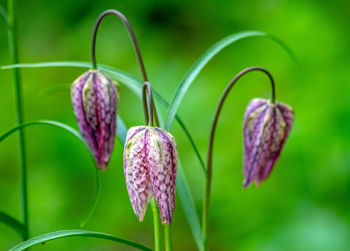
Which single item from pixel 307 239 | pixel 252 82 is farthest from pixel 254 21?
pixel 307 239

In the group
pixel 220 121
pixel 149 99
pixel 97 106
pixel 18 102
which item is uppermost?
pixel 220 121

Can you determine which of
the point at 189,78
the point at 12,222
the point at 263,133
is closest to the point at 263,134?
the point at 263,133

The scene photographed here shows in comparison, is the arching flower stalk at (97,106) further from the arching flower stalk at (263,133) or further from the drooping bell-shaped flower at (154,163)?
the arching flower stalk at (263,133)

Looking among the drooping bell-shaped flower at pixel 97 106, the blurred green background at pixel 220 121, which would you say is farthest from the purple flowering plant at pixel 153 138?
the blurred green background at pixel 220 121

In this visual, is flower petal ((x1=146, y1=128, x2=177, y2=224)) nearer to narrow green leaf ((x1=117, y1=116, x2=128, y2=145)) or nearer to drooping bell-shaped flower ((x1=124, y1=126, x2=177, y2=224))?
drooping bell-shaped flower ((x1=124, y1=126, x2=177, y2=224))

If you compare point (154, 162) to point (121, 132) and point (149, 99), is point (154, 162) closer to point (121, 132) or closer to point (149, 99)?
point (149, 99)

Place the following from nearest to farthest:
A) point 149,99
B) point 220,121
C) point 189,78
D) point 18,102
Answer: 1. point 149,99
2. point 189,78
3. point 18,102
4. point 220,121

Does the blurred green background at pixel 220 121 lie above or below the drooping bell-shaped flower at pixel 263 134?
above
